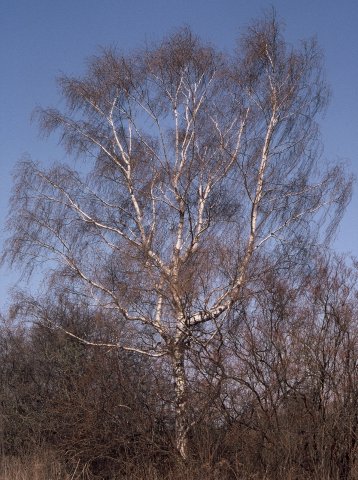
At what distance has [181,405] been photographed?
1319 centimetres

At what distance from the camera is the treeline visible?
37.7 feet

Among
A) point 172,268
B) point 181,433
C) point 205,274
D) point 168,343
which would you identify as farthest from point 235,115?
point 181,433

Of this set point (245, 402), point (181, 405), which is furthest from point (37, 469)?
point (245, 402)

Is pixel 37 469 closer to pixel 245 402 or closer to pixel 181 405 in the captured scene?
pixel 181 405

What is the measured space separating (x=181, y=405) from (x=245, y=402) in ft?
4.08

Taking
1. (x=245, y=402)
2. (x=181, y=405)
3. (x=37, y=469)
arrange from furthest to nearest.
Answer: (x=37, y=469) < (x=181, y=405) < (x=245, y=402)

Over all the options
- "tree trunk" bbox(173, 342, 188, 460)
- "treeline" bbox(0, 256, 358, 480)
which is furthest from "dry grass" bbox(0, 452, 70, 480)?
"tree trunk" bbox(173, 342, 188, 460)

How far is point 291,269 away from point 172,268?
8.83 ft

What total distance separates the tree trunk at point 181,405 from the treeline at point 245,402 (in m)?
0.12

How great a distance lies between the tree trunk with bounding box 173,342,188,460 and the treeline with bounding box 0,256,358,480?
12 cm

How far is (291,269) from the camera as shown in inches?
697

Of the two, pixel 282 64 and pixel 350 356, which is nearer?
pixel 350 356

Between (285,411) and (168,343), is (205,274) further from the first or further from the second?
(285,411)

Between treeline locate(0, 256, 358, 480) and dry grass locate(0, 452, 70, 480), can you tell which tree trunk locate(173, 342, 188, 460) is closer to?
treeline locate(0, 256, 358, 480)
